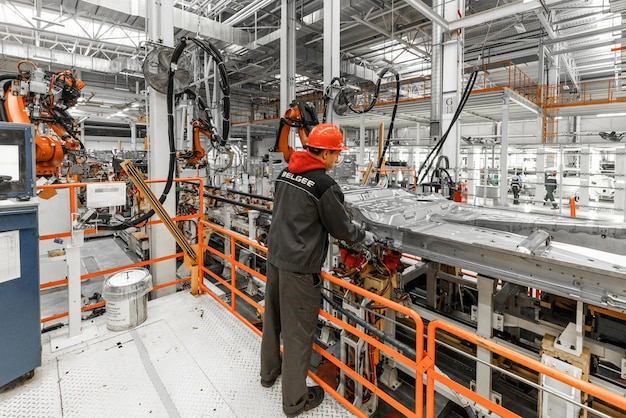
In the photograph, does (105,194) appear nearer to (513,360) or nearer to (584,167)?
(513,360)

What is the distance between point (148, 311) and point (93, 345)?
2.36 feet

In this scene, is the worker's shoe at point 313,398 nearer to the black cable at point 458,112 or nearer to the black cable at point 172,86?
the black cable at point 172,86

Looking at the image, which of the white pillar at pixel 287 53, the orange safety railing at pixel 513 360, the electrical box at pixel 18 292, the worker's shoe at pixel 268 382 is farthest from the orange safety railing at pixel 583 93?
the electrical box at pixel 18 292

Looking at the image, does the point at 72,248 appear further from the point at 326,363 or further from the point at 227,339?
the point at 326,363

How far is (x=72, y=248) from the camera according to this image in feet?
10.7

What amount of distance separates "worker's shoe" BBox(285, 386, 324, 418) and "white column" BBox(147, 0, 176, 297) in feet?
9.32

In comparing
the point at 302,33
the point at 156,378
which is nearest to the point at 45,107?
the point at 156,378

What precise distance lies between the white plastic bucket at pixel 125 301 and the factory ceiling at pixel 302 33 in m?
3.03

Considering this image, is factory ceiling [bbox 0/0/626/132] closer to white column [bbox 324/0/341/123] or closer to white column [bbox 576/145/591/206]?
white column [bbox 324/0/341/123]

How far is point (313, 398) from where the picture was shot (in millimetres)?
2521

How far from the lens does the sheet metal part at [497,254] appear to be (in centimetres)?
187

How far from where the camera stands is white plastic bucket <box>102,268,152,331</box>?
346cm

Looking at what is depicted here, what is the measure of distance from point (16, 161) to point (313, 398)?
2926mm

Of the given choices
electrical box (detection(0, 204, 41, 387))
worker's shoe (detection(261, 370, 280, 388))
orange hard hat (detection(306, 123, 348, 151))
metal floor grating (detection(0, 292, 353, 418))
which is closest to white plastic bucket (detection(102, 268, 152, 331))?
metal floor grating (detection(0, 292, 353, 418))
